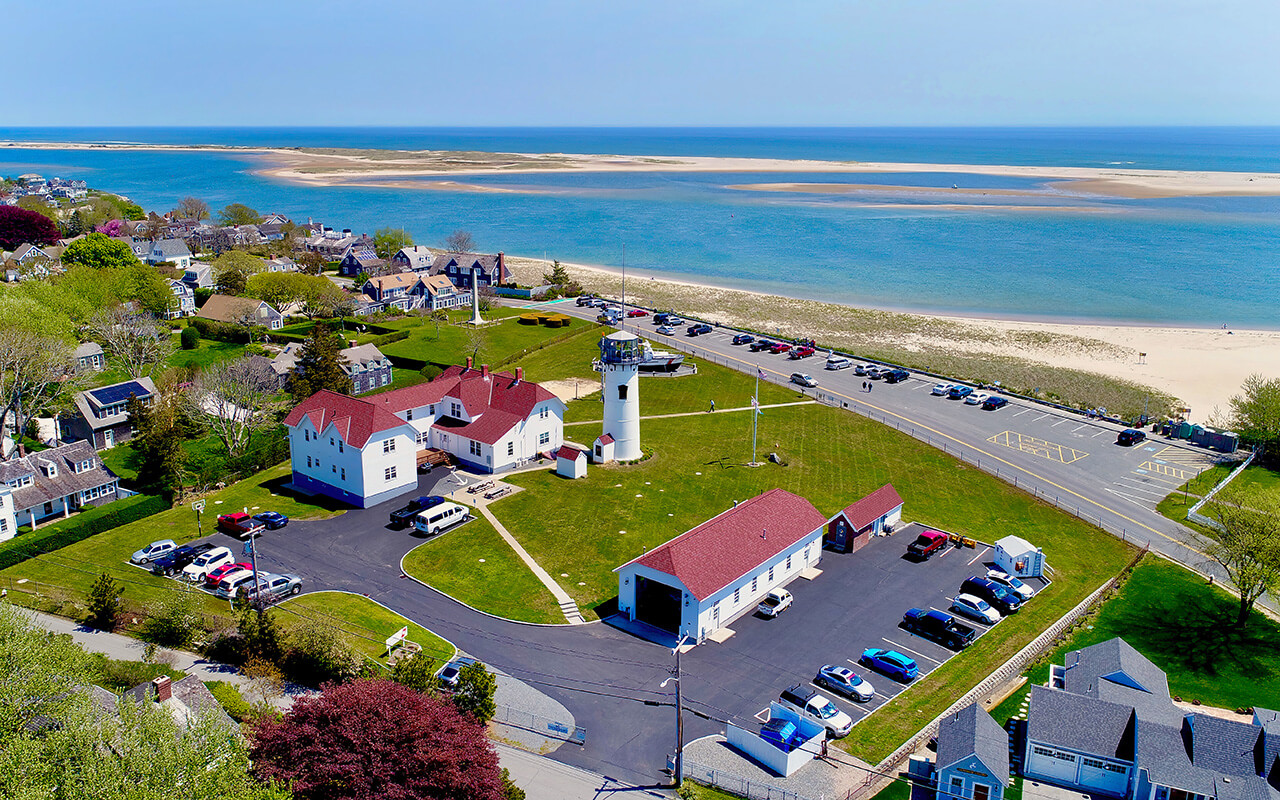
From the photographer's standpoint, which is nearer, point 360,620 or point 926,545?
point 360,620

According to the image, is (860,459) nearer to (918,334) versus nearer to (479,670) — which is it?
(479,670)

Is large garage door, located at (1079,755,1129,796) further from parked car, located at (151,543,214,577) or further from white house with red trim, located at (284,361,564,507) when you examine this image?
parked car, located at (151,543,214,577)

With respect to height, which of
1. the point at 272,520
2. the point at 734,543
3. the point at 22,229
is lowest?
the point at 272,520

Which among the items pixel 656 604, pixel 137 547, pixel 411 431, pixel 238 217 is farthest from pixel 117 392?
pixel 238 217

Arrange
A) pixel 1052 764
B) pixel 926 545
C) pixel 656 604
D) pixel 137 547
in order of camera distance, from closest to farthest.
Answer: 1. pixel 1052 764
2. pixel 656 604
3. pixel 926 545
4. pixel 137 547

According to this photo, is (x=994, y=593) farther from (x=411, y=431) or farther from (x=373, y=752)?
(x=411, y=431)

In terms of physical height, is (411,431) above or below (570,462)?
above

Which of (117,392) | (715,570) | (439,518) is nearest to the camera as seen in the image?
(715,570)
